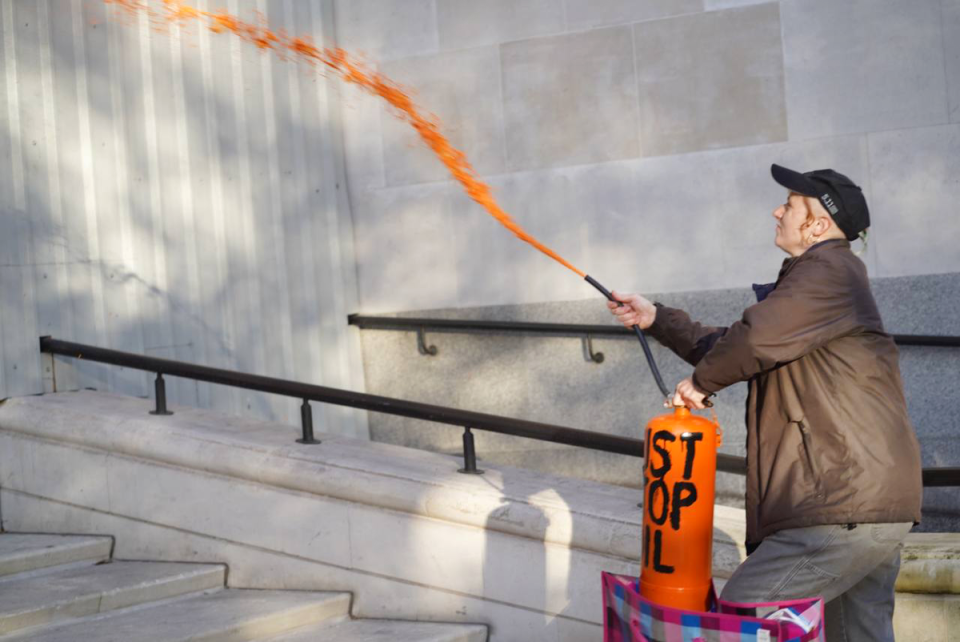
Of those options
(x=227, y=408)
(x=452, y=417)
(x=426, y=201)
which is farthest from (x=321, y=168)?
(x=452, y=417)

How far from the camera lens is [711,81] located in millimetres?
7043

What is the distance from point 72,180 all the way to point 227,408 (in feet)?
6.04

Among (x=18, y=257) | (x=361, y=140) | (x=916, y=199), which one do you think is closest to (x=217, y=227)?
(x=361, y=140)

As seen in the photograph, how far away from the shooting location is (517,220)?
744cm

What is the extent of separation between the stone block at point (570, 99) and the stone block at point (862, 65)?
1.06 meters

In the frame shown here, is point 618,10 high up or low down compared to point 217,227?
up

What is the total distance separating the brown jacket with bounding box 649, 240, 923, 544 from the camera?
2881mm

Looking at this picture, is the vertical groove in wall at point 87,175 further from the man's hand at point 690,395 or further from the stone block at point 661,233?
the man's hand at point 690,395

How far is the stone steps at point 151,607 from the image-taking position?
4344 mm

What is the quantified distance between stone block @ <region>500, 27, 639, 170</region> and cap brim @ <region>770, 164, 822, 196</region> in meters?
4.08

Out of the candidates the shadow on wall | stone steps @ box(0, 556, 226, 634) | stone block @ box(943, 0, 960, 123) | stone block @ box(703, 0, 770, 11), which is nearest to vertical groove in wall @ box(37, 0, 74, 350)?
the shadow on wall

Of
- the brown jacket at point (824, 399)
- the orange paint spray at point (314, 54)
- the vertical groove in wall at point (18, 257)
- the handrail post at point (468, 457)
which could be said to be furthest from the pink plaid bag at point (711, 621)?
the vertical groove in wall at point (18, 257)

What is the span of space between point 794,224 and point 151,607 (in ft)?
10.7

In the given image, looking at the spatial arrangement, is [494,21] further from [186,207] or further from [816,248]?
[816,248]
